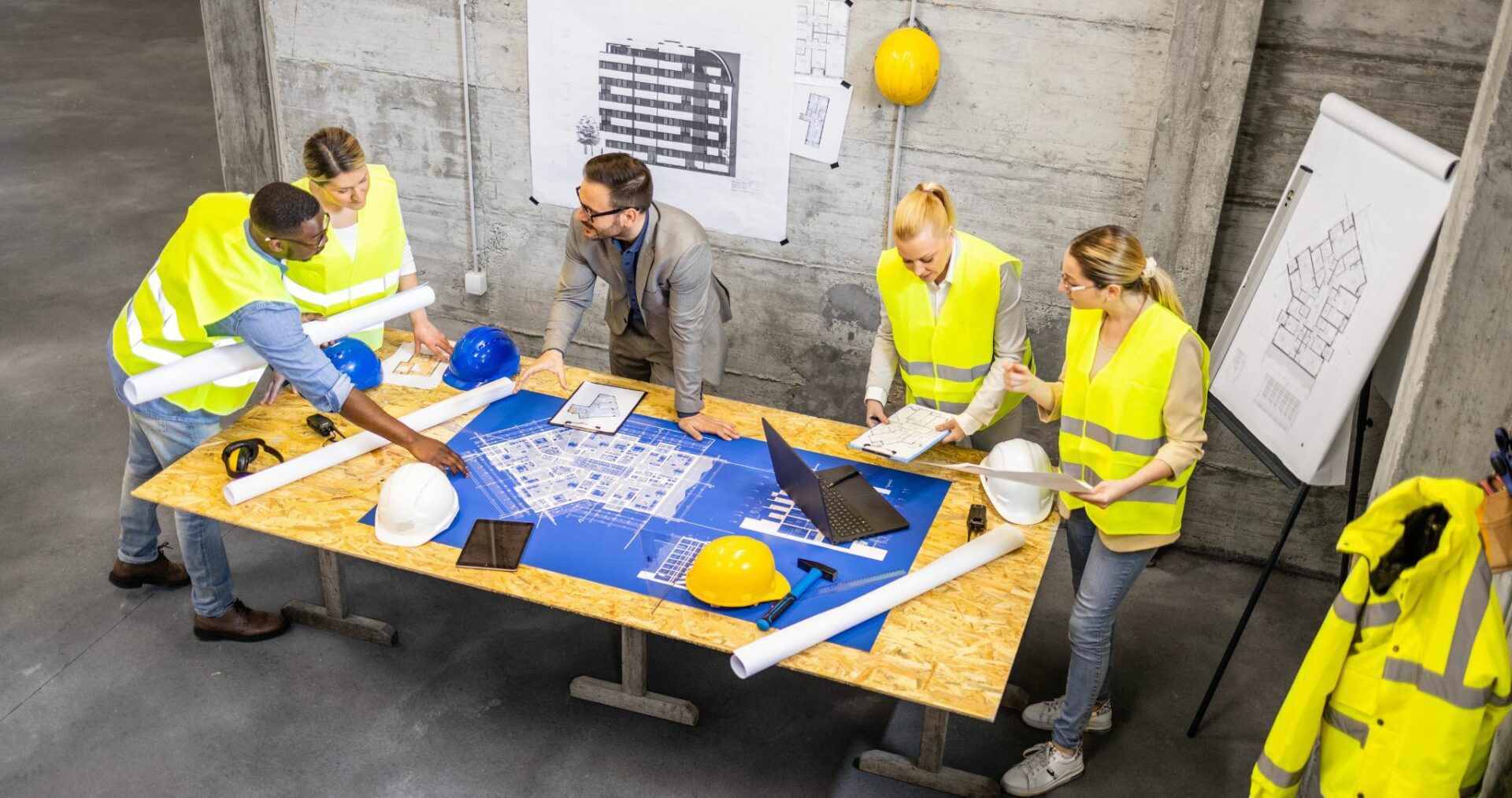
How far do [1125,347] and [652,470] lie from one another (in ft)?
5.68

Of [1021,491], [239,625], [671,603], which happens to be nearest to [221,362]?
[239,625]

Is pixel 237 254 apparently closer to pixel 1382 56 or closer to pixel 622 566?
pixel 622 566

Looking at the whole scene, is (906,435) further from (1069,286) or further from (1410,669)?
(1410,669)

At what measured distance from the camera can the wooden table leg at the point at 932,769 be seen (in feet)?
13.6

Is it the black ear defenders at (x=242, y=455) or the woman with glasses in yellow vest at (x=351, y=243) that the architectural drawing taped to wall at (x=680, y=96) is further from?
the black ear defenders at (x=242, y=455)

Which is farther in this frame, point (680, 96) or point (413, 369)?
point (680, 96)

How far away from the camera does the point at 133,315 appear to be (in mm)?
4328

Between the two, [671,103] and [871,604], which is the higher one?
[671,103]

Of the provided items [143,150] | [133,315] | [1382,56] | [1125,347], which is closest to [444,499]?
[133,315]

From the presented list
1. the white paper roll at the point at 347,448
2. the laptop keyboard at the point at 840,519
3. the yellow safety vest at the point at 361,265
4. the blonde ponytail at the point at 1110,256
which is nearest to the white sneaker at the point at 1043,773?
the laptop keyboard at the point at 840,519

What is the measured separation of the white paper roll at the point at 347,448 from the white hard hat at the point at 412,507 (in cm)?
44

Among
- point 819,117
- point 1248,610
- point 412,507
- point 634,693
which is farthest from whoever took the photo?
point 819,117

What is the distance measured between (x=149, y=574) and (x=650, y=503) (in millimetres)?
2456

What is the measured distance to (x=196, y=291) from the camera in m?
4.02
